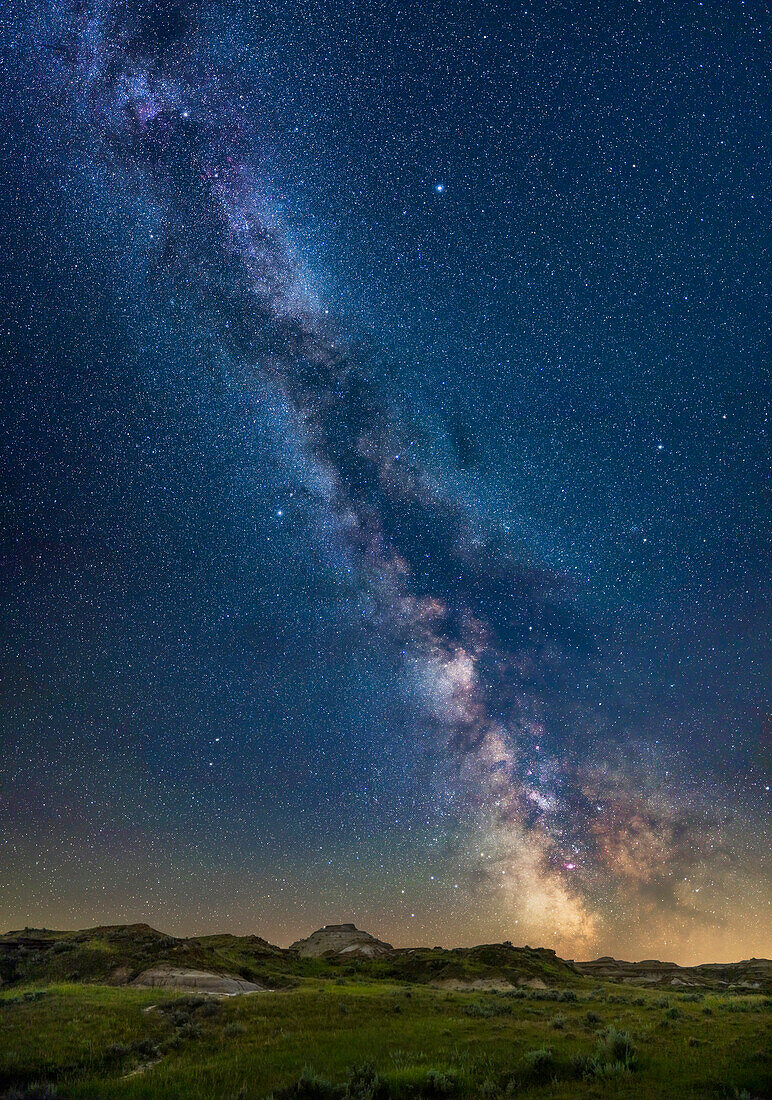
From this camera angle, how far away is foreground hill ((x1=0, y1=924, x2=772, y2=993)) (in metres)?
39.9

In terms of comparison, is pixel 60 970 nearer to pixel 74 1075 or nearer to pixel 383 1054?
pixel 74 1075

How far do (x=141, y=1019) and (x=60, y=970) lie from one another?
2317 cm

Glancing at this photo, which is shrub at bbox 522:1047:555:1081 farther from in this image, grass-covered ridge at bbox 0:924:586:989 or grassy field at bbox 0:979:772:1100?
grass-covered ridge at bbox 0:924:586:989

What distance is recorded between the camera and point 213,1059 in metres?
19.4

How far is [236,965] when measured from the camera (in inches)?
1906

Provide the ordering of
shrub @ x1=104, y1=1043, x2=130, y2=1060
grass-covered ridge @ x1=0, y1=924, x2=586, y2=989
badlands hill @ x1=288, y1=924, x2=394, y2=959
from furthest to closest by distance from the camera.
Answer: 1. badlands hill @ x1=288, y1=924, x2=394, y2=959
2. grass-covered ridge @ x1=0, y1=924, x2=586, y2=989
3. shrub @ x1=104, y1=1043, x2=130, y2=1060

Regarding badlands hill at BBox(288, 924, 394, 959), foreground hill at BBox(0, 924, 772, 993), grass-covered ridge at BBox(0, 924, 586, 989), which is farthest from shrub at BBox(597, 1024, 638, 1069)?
badlands hill at BBox(288, 924, 394, 959)

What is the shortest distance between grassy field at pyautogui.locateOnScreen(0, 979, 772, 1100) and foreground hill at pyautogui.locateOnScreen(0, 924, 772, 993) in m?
8.39

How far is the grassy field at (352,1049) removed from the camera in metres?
16.1

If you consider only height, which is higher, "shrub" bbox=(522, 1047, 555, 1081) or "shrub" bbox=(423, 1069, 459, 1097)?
"shrub" bbox=(423, 1069, 459, 1097)

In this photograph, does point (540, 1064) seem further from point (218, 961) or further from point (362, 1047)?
point (218, 961)

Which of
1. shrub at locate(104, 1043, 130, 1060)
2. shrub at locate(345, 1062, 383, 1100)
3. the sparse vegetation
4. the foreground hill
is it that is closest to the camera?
shrub at locate(345, 1062, 383, 1100)

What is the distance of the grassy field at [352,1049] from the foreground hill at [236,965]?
839 cm

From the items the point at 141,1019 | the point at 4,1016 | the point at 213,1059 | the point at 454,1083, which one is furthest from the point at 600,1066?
the point at 4,1016
